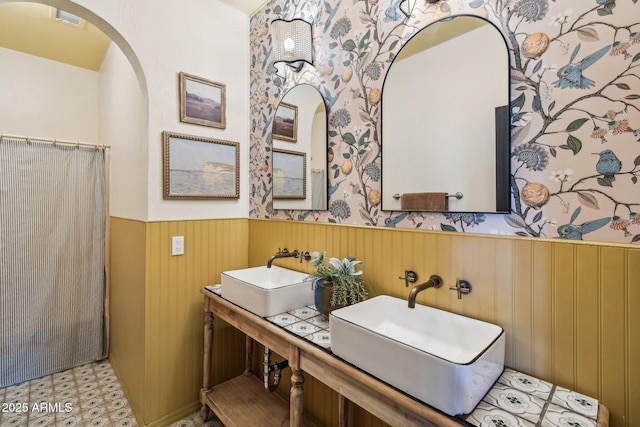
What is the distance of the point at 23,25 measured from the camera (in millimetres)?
2264

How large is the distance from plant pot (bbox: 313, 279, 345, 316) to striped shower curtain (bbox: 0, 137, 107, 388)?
7.36 ft

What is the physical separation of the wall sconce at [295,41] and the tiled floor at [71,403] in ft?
7.18

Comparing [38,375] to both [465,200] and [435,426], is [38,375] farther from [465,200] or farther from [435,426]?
[465,200]

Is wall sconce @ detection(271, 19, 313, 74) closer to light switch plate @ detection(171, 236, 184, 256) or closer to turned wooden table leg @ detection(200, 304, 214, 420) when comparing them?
light switch plate @ detection(171, 236, 184, 256)

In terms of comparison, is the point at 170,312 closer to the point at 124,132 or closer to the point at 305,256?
the point at 305,256

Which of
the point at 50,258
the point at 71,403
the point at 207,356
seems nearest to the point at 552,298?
the point at 207,356

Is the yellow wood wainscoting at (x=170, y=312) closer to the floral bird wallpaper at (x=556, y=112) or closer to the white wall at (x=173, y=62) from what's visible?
the white wall at (x=173, y=62)

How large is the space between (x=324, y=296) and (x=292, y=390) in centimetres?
38

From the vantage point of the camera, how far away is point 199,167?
6.28 ft

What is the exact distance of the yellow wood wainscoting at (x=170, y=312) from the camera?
177 cm

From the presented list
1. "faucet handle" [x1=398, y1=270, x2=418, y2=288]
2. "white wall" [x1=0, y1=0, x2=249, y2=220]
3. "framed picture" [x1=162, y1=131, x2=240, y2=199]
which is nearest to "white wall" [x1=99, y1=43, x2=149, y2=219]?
"white wall" [x1=0, y1=0, x2=249, y2=220]

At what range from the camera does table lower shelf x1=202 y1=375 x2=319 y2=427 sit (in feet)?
5.26

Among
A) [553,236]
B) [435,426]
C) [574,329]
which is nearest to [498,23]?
[553,236]

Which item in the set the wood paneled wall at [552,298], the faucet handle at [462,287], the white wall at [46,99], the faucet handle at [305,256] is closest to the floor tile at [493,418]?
the wood paneled wall at [552,298]
